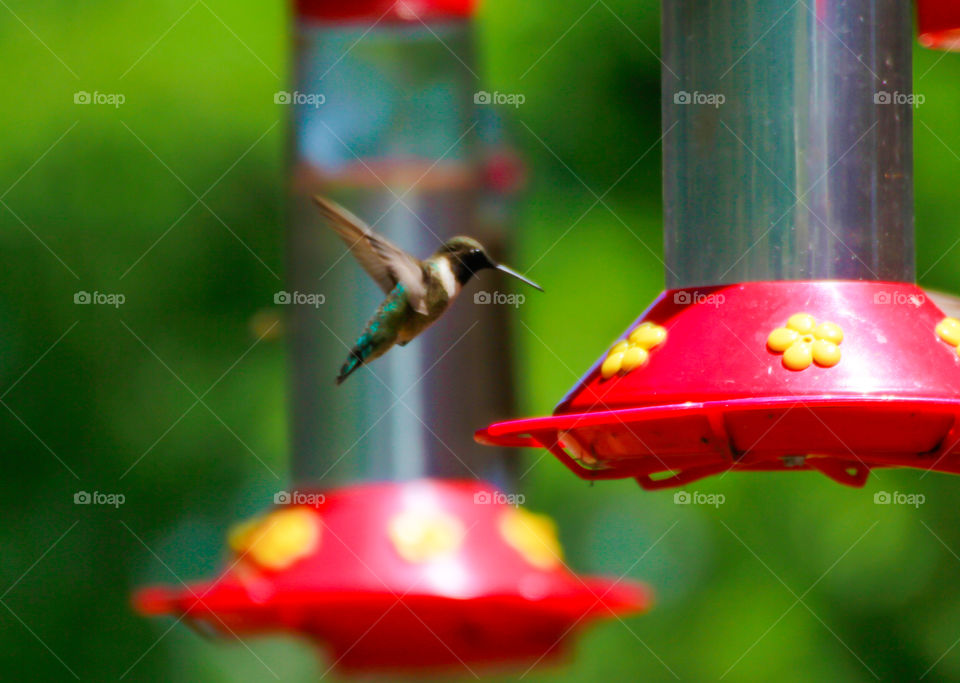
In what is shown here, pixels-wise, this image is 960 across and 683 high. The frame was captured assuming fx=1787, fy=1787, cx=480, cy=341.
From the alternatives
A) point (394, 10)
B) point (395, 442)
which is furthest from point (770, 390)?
point (394, 10)

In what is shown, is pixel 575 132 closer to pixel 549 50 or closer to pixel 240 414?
pixel 549 50

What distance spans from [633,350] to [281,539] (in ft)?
7.78

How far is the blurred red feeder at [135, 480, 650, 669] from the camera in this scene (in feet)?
20.0

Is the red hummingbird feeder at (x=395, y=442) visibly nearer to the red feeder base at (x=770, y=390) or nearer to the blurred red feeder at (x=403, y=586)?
the blurred red feeder at (x=403, y=586)

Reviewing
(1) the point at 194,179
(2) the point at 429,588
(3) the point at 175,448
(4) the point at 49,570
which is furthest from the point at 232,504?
(2) the point at 429,588

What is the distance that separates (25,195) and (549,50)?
265 cm

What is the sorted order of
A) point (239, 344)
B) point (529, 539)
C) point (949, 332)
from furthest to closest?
point (239, 344) < point (529, 539) < point (949, 332)

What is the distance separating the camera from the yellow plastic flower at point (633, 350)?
424 cm

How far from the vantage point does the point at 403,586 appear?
606 centimetres

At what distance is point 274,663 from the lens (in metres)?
10.1

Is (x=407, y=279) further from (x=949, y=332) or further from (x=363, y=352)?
(x=949, y=332)

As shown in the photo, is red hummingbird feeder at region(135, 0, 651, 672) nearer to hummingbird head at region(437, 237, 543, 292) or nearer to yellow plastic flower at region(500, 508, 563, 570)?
yellow plastic flower at region(500, 508, 563, 570)

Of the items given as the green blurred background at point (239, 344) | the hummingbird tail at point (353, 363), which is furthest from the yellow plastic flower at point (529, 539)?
the green blurred background at point (239, 344)

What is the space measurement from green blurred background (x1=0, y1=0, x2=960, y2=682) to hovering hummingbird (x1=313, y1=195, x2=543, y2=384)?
2.84m
